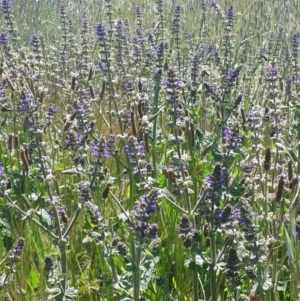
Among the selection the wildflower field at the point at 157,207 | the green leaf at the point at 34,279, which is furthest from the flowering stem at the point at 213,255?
the green leaf at the point at 34,279

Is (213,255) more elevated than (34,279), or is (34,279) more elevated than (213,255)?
(213,255)

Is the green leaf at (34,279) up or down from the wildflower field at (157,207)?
down

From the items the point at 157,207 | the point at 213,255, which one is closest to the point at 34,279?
the point at 157,207

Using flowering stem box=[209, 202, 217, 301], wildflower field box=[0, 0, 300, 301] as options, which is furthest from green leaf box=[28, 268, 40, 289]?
flowering stem box=[209, 202, 217, 301]

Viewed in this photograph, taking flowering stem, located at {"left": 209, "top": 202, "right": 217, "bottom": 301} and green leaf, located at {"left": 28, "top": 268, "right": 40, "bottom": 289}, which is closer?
flowering stem, located at {"left": 209, "top": 202, "right": 217, "bottom": 301}

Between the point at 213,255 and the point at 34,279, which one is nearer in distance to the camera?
the point at 213,255

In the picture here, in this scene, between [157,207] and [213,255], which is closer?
[213,255]

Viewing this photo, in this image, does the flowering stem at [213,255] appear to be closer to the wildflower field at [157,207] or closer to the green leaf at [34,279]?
the wildflower field at [157,207]

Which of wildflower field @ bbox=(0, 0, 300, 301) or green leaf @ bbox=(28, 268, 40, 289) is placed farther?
green leaf @ bbox=(28, 268, 40, 289)

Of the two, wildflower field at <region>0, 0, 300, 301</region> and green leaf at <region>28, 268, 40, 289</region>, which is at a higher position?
wildflower field at <region>0, 0, 300, 301</region>

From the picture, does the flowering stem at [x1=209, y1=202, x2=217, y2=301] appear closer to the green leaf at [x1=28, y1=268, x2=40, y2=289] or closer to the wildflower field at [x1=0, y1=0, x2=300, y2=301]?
the wildflower field at [x1=0, y1=0, x2=300, y2=301]

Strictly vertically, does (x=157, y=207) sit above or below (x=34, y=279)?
above

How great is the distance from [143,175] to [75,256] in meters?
0.45

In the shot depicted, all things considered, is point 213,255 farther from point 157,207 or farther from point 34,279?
point 34,279
